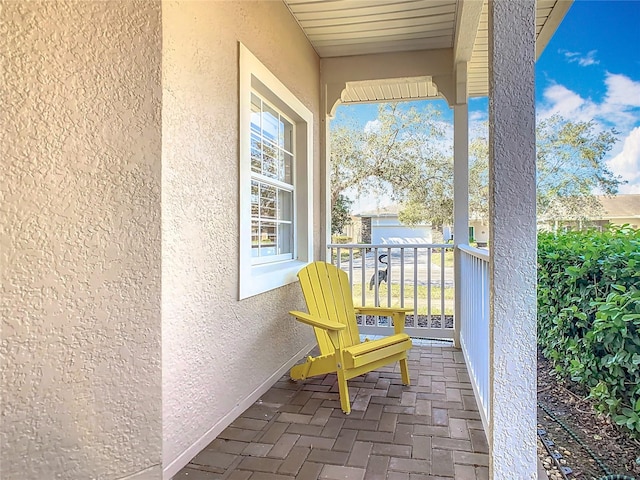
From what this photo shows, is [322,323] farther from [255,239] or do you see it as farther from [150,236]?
[150,236]

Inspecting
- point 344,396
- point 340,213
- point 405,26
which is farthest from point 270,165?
point 340,213

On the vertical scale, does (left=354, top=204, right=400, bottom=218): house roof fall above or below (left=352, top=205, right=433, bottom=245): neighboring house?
above

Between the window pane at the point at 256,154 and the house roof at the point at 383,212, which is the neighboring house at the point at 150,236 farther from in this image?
the house roof at the point at 383,212

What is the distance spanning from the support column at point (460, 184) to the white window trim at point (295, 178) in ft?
4.70

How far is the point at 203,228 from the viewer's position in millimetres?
1986

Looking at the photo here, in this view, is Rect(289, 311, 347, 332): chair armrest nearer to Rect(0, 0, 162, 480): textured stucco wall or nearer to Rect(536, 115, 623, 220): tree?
Rect(0, 0, 162, 480): textured stucco wall

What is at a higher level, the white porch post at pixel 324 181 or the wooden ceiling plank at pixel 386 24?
the wooden ceiling plank at pixel 386 24

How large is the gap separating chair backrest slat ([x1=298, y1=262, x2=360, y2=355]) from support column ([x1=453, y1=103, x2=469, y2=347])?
1.25 meters

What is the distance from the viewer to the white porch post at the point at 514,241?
151 centimetres

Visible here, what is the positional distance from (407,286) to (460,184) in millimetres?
3989

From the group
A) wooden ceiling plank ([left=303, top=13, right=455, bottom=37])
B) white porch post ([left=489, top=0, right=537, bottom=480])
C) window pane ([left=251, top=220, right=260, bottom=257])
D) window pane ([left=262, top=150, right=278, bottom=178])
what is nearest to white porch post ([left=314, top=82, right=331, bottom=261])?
wooden ceiling plank ([left=303, top=13, right=455, bottom=37])

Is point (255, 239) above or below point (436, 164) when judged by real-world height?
below

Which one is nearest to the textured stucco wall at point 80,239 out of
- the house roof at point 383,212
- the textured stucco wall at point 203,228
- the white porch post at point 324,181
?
the textured stucco wall at point 203,228

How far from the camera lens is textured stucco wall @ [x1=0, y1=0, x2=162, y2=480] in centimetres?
99
